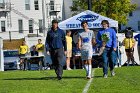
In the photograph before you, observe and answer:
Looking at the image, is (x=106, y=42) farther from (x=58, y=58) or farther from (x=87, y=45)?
(x=58, y=58)

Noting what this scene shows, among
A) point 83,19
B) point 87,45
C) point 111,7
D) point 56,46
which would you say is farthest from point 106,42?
point 111,7

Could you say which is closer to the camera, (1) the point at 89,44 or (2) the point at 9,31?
(1) the point at 89,44

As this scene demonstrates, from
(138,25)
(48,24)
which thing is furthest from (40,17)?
(138,25)

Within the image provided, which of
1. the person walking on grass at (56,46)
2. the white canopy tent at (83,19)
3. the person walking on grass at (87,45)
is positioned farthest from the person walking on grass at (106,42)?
the white canopy tent at (83,19)

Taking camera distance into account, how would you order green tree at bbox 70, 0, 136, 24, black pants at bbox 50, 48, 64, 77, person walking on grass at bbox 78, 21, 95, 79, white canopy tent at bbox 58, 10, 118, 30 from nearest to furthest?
black pants at bbox 50, 48, 64, 77, person walking on grass at bbox 78, 21, 95, 79, white canopy tent at bbox 58, 10, 118, 30, green tree at bbox 70, 0, 136, 24

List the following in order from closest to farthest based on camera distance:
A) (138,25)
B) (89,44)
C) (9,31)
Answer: (89,44) < (9,31) < (138,25)

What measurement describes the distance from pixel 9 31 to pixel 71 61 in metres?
35.9

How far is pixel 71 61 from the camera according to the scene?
27.5 m

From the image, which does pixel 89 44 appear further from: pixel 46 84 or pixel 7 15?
pixel 7 15

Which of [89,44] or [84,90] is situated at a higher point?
[89,44]

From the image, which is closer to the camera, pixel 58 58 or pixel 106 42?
pixel 58 58

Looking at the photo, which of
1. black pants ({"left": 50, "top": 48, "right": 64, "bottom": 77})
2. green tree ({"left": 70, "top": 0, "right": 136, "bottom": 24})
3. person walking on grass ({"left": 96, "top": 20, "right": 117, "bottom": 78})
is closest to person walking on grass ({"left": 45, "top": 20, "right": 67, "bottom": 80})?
black pants ({"left": 50, "top": 48, "right": 64, "bottom": 77})

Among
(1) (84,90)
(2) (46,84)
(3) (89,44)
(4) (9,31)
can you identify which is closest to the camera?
(1) (84,90)

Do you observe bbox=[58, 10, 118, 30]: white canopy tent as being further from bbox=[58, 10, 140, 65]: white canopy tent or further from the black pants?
the black pants
